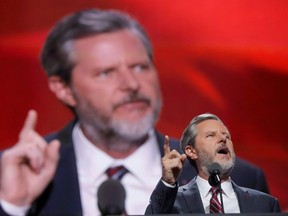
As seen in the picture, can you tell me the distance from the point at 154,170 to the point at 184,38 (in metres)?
0.81

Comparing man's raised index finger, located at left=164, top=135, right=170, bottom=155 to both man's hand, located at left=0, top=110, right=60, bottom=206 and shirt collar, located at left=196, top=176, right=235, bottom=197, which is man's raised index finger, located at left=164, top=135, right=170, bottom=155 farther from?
man's hand, located at left=0, top=110, right=60, bottom=206

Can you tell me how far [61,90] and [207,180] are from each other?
1.00 m

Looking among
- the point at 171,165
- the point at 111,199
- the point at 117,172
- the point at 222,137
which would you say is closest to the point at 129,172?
the point at 117,172

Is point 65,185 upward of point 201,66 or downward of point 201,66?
downward

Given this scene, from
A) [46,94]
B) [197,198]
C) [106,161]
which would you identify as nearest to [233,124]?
[197,198]

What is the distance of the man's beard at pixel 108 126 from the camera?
4.02 metres

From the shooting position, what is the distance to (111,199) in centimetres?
324

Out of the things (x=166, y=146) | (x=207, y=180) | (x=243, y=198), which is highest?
(x=166, y=146)

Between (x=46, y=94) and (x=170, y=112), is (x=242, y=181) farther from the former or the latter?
(x=46, y=94)

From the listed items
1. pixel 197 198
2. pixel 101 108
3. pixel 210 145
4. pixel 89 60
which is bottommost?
pixel 197 198

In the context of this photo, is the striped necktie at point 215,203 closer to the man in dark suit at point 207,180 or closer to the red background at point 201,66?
the man in dark suit at point 207,180

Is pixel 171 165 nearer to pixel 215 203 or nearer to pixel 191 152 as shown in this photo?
pixel 191 152

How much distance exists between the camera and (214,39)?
4168 millimetres

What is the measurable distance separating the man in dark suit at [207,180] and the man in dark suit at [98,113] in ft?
0.26
